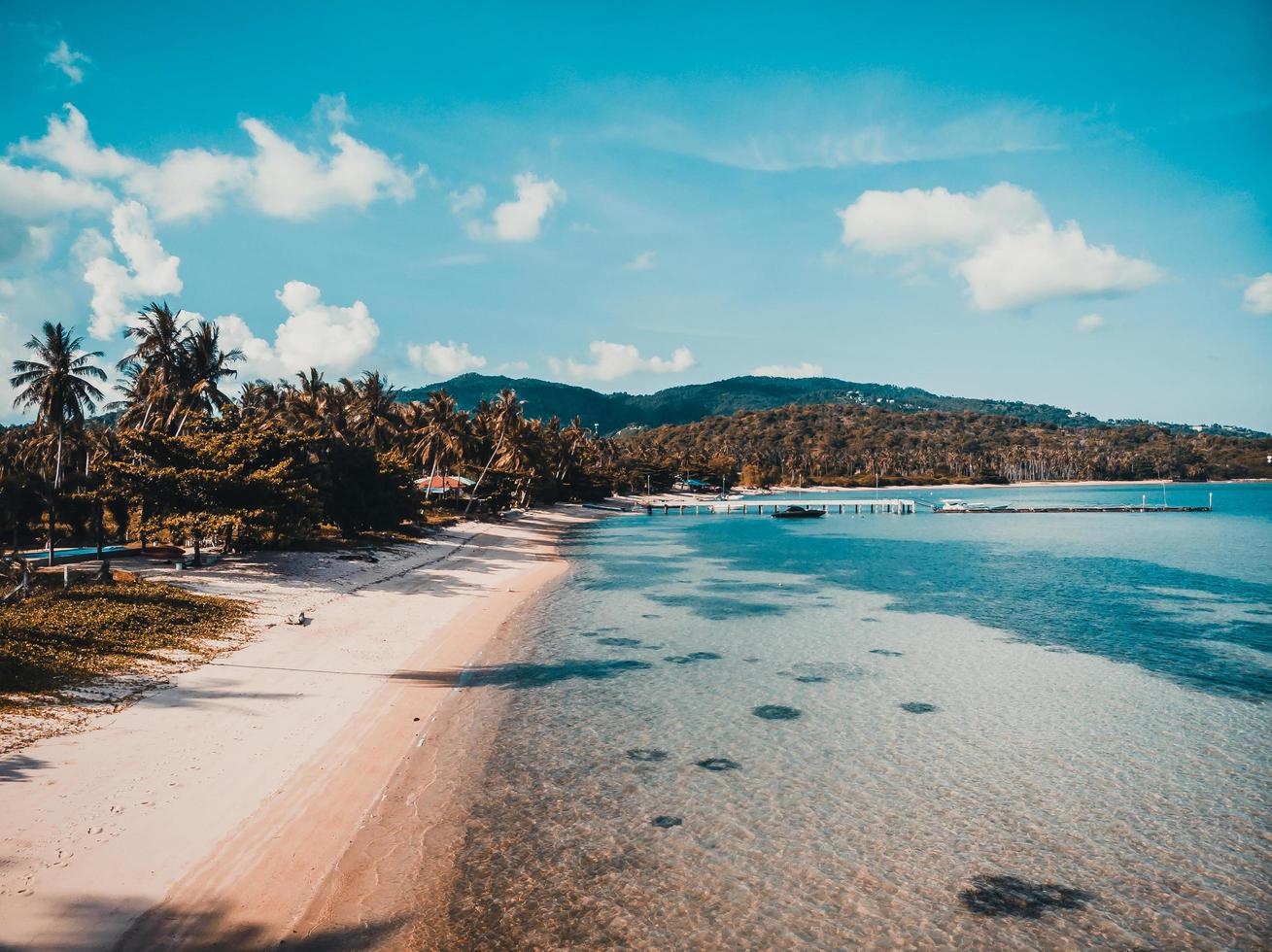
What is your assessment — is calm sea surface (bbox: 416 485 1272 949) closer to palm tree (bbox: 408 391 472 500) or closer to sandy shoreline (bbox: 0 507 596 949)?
sandy shoreline (bbox: 0 507 596 949)

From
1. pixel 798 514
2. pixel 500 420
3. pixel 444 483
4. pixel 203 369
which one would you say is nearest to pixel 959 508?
pixel 798 514

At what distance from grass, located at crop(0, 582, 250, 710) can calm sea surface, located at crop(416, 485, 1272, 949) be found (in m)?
8.03

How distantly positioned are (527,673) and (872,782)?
10.6 meters

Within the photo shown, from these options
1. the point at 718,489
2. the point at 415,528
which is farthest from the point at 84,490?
the point at 718,489

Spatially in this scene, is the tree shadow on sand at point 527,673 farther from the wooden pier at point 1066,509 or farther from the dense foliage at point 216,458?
the wooden pier at point 1066,509

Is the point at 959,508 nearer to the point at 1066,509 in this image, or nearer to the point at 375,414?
the point at 1066,509

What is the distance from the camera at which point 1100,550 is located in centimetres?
5869

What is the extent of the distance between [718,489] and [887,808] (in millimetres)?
152765

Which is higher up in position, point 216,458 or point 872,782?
point 216,458

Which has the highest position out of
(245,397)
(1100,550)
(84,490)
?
(245,397)

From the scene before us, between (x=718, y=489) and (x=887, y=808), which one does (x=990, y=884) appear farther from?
(x=718, y=489)

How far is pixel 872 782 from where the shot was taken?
1387 cm

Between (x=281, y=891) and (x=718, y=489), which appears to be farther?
(x=718, y=489)

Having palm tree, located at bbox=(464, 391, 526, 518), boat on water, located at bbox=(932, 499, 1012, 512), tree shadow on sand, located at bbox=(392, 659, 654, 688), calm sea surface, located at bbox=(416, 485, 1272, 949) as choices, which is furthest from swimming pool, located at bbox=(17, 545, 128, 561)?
boat on water, located at bbox=(932, 499, 1012, 512)
